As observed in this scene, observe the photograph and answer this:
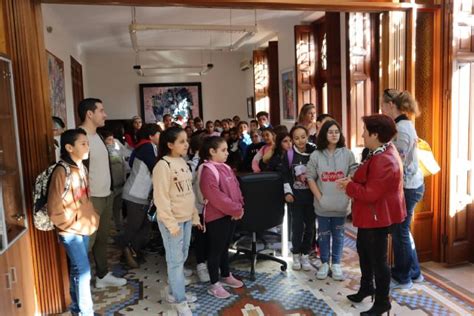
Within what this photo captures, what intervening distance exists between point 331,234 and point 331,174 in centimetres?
53

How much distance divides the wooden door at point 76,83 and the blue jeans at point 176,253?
472 cm

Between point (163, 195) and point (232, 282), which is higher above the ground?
point (163, 195)

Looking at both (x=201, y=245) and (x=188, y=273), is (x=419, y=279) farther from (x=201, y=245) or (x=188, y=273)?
(x=188, y=273)

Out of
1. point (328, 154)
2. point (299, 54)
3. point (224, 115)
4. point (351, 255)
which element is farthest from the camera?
point (224, 115)

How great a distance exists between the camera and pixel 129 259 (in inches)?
141

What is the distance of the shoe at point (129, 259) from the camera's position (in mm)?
3582

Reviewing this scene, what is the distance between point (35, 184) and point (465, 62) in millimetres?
3412

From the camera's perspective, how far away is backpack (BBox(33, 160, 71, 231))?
237cm

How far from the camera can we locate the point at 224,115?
10000mm

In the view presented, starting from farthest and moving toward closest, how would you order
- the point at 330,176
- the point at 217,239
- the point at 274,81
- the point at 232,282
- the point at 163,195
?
the point at 274,81
the point at 232,282
the point at 330,176
the point at 217,239
the point at 163,195

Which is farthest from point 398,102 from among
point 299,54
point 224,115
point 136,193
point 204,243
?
point 224,115

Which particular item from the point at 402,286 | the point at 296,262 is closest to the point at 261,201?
the point at 296,262

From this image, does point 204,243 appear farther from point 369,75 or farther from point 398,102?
point 369,75

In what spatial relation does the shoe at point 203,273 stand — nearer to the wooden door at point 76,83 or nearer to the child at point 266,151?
the child at point 266,151
